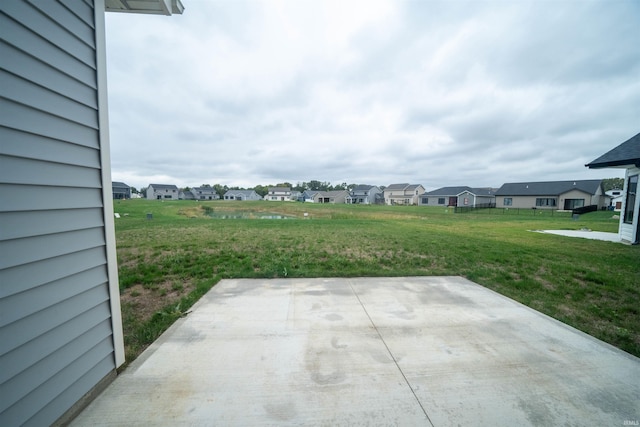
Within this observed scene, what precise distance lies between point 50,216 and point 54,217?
23 millimetres

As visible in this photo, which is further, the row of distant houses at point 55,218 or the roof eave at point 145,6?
the roof eave at point 145,6

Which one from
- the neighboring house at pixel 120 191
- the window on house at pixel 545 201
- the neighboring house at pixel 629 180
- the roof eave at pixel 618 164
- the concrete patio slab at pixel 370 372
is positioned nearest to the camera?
the concrete patio slab at pixel 370 372

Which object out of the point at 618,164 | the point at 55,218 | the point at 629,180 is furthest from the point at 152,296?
the point at 629,180

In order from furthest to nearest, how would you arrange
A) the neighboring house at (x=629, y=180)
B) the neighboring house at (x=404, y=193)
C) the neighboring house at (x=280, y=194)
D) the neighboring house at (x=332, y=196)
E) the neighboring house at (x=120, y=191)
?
1. the neighboring house at (x=280, y=194)
2. the neighboring house at (x=332, y=196)
3. the neighboring house at (x=120, y=191)
4. the neighboring house at (x=404, y=193)
5. the neighboring house at (x=629, y=180)

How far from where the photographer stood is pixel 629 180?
8.02m

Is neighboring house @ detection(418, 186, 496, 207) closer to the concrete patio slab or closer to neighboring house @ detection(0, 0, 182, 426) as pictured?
the concrete patio slab

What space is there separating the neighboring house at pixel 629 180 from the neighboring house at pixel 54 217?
12198 mm

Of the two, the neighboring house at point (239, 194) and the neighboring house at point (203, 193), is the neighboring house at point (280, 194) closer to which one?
the neighboring house at point (239, 194)

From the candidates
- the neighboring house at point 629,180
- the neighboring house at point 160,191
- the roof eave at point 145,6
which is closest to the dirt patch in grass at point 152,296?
the roof eave at point 145,6

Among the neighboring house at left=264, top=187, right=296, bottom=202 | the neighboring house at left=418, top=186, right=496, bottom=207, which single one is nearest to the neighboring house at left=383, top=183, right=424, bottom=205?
the neighboring house at left=418, top=186, right=496, bottom=207

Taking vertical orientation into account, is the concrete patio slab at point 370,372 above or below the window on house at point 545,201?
below

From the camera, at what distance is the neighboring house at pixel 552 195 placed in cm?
3047

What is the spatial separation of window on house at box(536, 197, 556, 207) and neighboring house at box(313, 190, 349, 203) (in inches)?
1506

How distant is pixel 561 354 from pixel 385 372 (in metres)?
1.83
